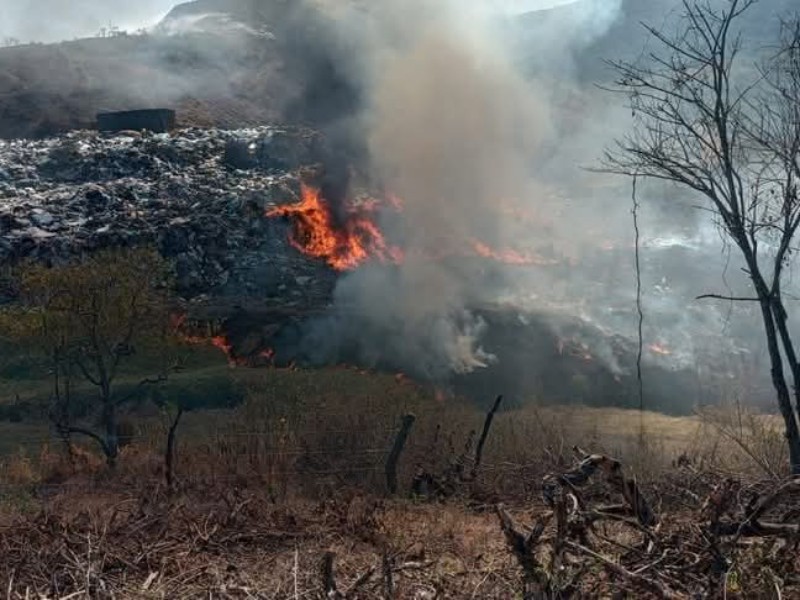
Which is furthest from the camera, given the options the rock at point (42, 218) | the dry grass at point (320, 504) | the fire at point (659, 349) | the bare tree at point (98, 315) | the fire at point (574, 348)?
the rock at point (42, 218)

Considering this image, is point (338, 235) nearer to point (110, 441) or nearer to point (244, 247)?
point (244, 247)

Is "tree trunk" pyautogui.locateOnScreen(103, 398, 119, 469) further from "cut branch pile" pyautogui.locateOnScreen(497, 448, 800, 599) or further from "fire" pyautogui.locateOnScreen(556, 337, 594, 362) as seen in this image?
"fire" pyautogui.locateOnScreen(556, 337, 594, 362)

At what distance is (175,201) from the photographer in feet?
111

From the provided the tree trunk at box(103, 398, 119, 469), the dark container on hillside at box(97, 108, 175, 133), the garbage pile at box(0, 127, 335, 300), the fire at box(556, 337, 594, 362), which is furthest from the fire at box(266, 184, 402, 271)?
the tree trunk at box(103, 398, 119, 469)

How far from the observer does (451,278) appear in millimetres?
28094

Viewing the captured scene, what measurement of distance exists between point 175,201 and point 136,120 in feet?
39.3

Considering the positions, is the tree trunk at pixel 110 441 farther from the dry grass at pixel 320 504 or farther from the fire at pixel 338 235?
the fire at pixel 338 235

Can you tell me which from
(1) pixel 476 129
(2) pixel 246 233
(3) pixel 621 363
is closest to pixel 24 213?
(2) pixel 246 233

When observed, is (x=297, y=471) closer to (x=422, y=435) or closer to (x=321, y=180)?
(x=422, y=435)

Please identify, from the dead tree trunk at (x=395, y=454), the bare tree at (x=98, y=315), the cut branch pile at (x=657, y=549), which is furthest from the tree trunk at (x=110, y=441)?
the cut branch pile at (x=657, y=549)

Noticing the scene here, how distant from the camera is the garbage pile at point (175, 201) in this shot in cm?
3016

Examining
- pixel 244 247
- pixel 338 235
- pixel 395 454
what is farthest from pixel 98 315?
pixel 338 235

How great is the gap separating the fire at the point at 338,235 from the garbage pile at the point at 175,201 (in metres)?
0.66

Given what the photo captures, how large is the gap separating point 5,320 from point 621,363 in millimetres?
16619
